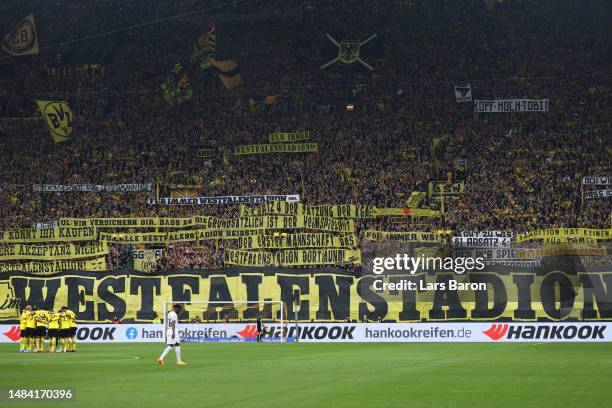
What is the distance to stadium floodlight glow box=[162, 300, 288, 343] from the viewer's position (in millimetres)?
46656

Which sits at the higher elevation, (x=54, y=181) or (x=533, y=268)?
(x=54, y=181)

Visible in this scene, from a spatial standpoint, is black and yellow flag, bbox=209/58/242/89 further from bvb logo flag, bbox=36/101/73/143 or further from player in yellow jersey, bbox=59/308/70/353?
player in yellow jersey, bbox=59/308/70/353

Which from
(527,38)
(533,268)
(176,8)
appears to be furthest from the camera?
(176,8)

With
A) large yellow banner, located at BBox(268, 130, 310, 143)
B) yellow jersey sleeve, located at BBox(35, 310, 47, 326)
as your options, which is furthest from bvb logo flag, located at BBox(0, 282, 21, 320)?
large yellow banner, located at BBox(268, 130, 310, 143)

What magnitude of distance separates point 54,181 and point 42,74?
470 inches

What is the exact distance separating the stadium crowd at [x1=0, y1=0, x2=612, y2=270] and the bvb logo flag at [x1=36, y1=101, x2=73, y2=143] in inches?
33.9

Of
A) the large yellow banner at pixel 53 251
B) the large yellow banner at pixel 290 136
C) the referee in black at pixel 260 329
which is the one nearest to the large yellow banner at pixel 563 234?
the referee in black at pixel 260 329

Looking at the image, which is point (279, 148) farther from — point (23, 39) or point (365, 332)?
point (365, 332)

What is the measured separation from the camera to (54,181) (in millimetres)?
64500

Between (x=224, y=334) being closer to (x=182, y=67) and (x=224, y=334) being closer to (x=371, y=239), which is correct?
(x=371, y=239)

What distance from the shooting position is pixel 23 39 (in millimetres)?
71562

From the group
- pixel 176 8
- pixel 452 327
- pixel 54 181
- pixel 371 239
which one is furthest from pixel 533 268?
pixel 176 8

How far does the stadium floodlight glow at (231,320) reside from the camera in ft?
153

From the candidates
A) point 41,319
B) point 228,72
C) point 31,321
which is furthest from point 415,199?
point 31,321
